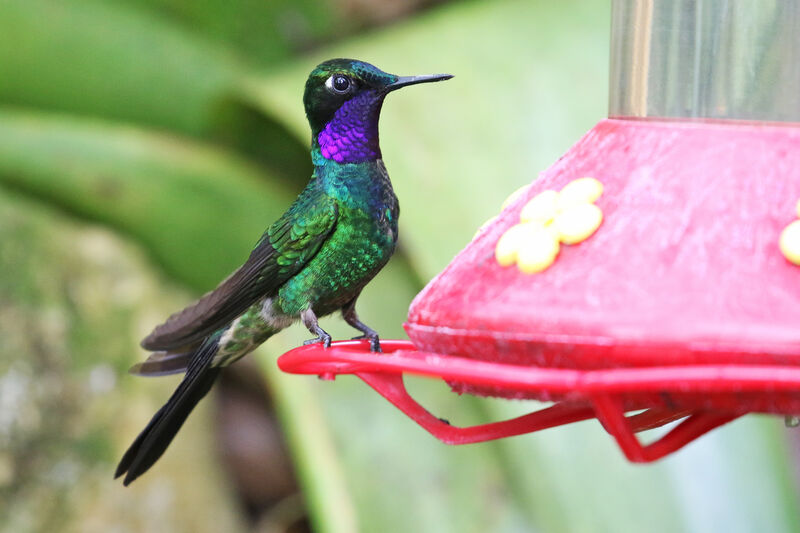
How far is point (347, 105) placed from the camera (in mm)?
2066

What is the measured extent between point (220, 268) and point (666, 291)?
2634 mm

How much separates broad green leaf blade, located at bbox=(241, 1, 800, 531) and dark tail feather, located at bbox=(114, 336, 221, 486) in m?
0.78

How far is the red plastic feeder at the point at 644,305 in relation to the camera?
3.84ft

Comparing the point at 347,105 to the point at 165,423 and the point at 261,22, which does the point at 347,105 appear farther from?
the point at 261,22

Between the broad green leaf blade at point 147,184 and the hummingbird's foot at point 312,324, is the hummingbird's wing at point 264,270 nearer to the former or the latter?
the hummingbird's foot at point 312,324

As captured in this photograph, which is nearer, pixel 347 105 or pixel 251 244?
pixel 347 105

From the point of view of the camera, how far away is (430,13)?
3803mm

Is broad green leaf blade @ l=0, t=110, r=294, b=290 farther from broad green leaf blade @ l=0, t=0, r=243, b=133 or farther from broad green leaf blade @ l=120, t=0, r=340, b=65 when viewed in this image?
broad green leaf blade @ l=120, t=0, r=340, b=65

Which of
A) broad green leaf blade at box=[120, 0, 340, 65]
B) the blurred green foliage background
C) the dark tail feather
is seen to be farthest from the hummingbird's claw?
broad green leaf blade at box=[120, 0, 340, 65]

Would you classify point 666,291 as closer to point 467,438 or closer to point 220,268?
point 467,438

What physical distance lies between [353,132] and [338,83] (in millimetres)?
103

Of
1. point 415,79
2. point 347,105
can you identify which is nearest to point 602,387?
point 415,79

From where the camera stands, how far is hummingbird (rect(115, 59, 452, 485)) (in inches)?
Result: 80.7

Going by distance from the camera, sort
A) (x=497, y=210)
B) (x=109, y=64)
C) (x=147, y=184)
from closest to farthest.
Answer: (x=497, y=210) → (x=147, y=184) → (x=109, y=64)
